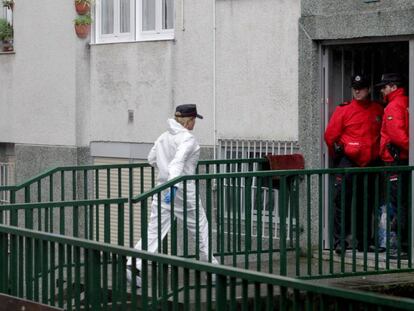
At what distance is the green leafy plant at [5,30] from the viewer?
19.1 metres

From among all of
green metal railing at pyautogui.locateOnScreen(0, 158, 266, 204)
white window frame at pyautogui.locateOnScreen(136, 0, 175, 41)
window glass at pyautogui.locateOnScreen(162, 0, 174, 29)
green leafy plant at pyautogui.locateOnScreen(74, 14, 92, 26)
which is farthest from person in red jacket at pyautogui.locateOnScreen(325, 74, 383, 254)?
green leafy plant at pyautogui.locateOnScreen(74, 14, 92, 26)

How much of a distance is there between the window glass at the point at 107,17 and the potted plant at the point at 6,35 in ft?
7.59

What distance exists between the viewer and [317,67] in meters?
13.6

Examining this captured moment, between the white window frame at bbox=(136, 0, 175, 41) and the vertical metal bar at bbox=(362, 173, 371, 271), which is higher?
the white window frame at bbox=(136, 0, 175, 41)

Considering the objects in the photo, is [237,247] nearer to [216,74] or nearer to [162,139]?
[162,139]

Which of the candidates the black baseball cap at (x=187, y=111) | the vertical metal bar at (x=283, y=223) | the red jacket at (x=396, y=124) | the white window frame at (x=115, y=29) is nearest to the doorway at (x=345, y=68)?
the red jacket at (x=396, y=124)

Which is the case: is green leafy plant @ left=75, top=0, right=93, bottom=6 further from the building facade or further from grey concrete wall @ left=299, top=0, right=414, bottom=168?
grey concrete wall @ left=299, top=0, right=414, bottom=168

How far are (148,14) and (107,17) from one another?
2.88ft

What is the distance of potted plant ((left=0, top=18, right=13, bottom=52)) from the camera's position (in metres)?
19.2

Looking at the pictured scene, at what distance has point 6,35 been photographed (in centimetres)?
1922

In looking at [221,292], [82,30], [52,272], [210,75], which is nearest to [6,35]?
[82,30]

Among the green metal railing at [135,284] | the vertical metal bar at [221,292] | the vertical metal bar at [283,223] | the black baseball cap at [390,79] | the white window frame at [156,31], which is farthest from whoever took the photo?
the white window frame at [156,31]

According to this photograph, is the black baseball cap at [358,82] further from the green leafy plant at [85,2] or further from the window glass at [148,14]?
the green leafy plant at [85,2]

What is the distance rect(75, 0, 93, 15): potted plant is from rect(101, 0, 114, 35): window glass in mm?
191
